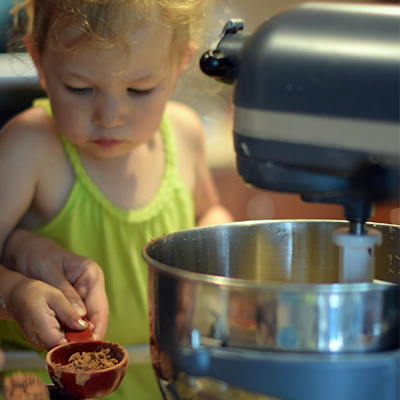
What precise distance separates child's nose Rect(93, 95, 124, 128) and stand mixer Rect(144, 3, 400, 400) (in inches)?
13.7

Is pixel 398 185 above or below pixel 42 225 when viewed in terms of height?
above

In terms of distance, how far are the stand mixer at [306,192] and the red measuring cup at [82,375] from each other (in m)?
0.07

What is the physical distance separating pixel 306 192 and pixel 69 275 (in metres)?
0.38

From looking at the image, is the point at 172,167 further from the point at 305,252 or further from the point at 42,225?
the point at 305,252

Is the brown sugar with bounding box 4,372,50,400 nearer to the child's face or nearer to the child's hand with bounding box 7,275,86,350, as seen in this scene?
the child's hand with bounding box 7,275,86,350

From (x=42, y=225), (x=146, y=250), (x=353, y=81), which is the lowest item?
(x=42, y=225)

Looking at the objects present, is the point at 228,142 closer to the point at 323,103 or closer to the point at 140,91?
the point at 140,91

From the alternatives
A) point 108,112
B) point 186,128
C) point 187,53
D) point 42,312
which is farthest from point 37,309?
point 186,128

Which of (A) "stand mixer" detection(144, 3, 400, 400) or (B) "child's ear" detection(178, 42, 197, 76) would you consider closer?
(A) "stand mixer" detection(144, 3, 400, 400)

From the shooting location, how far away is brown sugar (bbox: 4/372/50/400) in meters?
0.56

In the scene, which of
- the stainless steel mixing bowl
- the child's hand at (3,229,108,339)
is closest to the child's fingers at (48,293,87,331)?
the child's hand at (3,229,108,339)

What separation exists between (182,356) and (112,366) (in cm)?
11

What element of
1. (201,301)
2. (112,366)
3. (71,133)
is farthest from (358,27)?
(71,133)

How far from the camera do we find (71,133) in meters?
0.89
